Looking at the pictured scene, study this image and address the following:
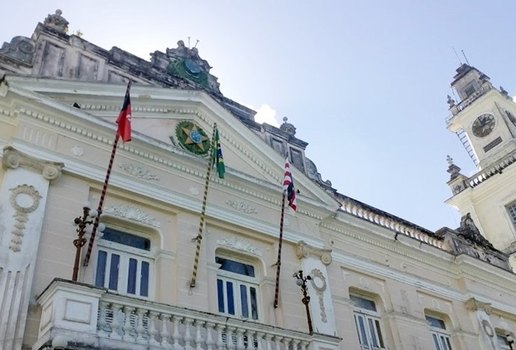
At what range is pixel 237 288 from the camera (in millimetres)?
10664

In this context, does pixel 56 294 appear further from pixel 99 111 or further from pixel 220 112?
pixel 220 112

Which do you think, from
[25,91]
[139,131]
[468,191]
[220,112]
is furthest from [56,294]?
[468,191]

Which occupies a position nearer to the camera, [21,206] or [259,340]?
[21,206]

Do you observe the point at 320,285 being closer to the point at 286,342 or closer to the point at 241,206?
the point at 241,206

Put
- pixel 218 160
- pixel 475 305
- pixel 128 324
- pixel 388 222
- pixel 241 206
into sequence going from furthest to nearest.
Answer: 1. pixel 388 222
2. pixel 475 305
3. pixel 241 206
4. pixel 218 160
5. pixel 128 324

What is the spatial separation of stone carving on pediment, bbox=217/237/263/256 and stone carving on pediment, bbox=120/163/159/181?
1747 mm

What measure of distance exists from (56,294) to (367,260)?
8.08m

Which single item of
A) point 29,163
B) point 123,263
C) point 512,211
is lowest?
point 123,263

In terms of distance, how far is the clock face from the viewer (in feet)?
92.9

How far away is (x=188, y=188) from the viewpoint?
429 inches

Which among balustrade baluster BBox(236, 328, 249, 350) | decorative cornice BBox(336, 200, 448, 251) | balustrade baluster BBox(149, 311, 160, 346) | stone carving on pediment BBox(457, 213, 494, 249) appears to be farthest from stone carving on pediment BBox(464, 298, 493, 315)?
balustrade baluster BBox(149, 311, 160, 346)

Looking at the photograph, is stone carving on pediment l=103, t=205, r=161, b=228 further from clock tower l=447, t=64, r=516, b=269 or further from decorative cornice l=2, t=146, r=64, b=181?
clock tower l=447, t=64, r=516, b=269

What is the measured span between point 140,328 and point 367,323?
6.41m

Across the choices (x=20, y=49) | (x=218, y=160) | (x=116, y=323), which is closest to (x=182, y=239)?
(x=218, y=160)
